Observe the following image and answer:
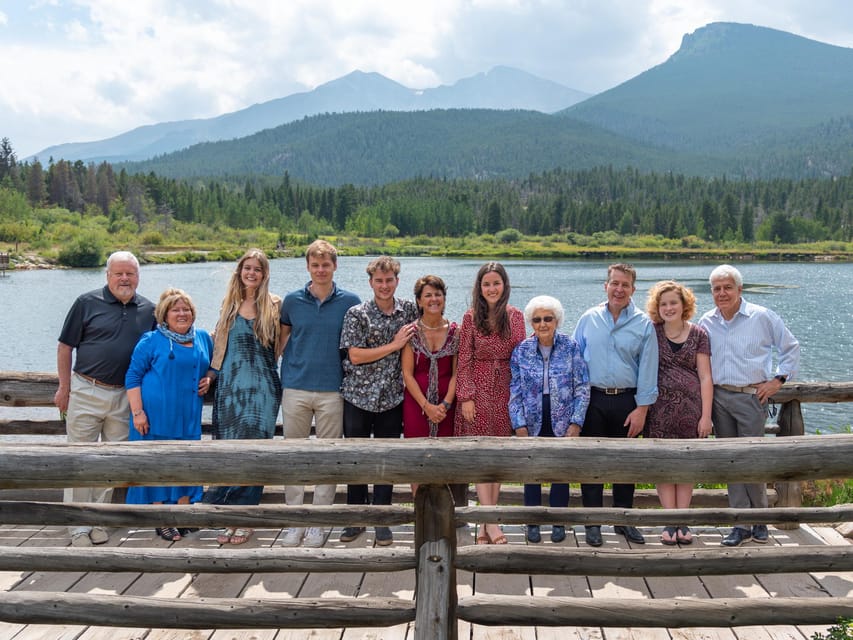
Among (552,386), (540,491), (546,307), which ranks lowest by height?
(540,491)

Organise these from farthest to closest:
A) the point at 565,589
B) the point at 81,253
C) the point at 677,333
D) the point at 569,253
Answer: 1. the point at 569,253
2. the point at 81,253
3. the point at 677,333
4. the point at 565,589

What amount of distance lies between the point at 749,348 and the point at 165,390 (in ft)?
11.7

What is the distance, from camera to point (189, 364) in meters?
4.65

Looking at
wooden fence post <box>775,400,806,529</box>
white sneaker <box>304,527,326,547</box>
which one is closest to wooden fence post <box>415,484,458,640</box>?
Answer: white sneaker <box>304,527,326,547</box>

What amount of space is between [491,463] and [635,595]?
1542 mm

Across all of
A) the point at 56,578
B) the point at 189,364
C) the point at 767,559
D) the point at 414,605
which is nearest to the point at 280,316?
the point at 189,364

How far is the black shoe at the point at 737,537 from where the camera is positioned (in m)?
4.45

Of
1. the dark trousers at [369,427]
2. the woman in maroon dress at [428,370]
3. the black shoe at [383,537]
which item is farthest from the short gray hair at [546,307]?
the black shoe at [383,537]

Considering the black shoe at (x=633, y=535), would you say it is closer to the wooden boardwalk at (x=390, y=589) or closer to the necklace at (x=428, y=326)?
the wooden boardwalk at (x=390, y=589)

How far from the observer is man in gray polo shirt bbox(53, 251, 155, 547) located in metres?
4.61

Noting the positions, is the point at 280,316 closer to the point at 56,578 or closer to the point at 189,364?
the point at 189,364

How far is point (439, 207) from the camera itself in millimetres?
124562

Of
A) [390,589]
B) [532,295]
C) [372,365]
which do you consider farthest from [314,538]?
[532,295]

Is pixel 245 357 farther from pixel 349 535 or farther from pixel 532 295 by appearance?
pixel 532 295
